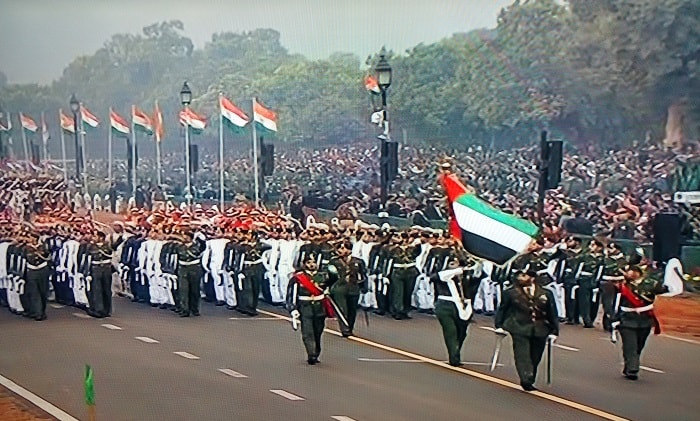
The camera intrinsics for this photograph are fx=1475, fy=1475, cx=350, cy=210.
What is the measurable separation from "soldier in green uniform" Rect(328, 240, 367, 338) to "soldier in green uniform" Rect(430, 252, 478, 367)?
0.74 meters

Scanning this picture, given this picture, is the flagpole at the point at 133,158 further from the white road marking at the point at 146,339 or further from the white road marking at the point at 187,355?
the white road marking at the point at 187,355

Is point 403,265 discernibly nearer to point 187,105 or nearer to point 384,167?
point 384,167

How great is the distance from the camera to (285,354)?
376 inches

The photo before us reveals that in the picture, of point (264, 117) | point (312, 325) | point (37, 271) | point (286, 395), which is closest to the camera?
point (286, 395)

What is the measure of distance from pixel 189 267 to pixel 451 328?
2.87 metres

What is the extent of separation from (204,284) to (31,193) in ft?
5.19

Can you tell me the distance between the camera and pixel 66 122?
10.2 metres

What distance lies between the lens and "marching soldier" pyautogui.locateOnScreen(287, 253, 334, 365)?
955 centimetres

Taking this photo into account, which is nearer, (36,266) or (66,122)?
(66,122)

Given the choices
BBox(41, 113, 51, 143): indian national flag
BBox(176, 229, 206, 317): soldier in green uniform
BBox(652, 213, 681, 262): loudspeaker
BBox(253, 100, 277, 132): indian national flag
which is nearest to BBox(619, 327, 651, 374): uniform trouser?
BBox(652, 213, 681, 262): loudspeaker

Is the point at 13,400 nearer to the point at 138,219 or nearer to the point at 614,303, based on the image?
the point at 138,219

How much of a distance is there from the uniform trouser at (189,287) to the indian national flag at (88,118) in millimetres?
1498

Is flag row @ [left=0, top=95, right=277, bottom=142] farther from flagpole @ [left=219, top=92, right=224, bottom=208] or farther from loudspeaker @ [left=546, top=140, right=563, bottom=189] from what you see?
loudspeaker @ [left=546, top=140, right=563, bottom=189]

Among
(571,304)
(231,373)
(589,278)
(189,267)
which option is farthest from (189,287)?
(589,278)
